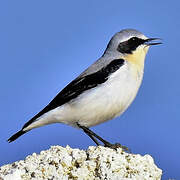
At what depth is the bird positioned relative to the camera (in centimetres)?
885

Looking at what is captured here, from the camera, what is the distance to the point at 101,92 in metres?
8.84

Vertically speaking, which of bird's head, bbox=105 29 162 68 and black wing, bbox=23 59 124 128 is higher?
bird's head, bbox=105 29 162 68

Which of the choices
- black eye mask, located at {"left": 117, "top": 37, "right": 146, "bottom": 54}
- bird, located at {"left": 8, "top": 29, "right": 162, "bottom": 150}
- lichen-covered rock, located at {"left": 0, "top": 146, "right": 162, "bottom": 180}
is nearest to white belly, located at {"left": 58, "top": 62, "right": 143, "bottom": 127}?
bird, located at {"left": 8, "top": 29, "right": 162, "bottom": 150}

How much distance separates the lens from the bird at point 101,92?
885 cm

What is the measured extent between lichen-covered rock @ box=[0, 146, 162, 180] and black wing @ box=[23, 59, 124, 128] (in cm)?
281

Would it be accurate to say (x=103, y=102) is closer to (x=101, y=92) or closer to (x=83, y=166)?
(x=101, y=92)

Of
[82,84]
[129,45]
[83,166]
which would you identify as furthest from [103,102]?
[83,166]

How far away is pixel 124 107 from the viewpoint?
904 cm

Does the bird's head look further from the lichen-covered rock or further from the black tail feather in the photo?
the lichen-covered rock

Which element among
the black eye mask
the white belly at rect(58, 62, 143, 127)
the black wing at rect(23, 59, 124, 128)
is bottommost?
the white belly at rect(58, 62, 143, 127)

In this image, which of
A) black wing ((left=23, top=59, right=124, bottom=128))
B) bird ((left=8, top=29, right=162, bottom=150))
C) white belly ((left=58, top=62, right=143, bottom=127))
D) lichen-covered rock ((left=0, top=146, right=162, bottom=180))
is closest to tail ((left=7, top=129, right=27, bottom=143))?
bird ((left=8, top=29, right=162, bottom=150))

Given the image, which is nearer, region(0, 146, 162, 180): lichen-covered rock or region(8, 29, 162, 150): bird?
region(0, 146, 162, 180): lichen-covered rock

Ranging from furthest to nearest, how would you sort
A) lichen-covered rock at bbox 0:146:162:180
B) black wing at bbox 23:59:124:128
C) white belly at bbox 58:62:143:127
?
black wing at bbox 23:59:124:128 → white belly at bbox 58:62:143:127 → lichen-covered rock at bbox 0:146:162:180

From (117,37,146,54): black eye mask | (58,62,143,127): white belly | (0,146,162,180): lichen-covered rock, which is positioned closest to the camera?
(0,146,162,180): lichen-covered rock
